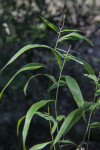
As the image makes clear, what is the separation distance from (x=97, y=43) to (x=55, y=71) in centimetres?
226

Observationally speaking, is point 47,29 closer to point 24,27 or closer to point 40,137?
point 24,27

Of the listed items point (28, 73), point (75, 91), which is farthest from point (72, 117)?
point (28, 73)

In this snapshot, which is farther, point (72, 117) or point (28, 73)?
point (28, 73)

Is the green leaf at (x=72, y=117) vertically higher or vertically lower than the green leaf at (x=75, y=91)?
lower

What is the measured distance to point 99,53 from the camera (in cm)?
399

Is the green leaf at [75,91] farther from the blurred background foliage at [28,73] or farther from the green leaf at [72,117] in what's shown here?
the blurred background foliage at [28,73]

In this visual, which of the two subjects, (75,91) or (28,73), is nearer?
(75,91)

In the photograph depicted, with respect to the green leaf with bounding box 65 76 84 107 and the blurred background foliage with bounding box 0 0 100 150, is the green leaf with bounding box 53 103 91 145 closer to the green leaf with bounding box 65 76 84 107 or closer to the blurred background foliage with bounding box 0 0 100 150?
the green leaf with bounding box 65 76 84 107

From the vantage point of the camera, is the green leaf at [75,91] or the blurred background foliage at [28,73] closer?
the green leaf at [75,91]

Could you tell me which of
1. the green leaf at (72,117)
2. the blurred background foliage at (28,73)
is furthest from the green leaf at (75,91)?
the blurred background foliage at (28,73)

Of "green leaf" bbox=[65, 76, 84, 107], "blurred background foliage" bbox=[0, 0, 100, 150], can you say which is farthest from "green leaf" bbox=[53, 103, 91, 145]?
"blurred background foliage" bbox=[0, 0, 100, 150]

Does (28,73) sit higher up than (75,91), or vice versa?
(28,73)

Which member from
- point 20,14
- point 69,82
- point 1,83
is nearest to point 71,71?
point 1,83

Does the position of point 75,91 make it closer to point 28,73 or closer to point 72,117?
point 72,117
